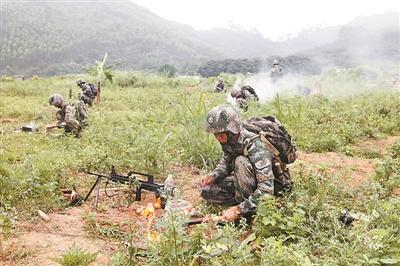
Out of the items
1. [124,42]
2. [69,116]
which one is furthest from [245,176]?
[124,42]

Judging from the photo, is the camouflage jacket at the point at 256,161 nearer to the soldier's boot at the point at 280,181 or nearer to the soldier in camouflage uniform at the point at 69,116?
the soldier's boot at the point at 280,181

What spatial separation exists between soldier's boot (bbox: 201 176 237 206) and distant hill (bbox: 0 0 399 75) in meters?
24.5

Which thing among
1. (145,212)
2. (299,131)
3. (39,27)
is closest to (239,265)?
(145,212)

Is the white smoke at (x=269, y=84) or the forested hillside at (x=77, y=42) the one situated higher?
the white smoke at (x=269, y=84)

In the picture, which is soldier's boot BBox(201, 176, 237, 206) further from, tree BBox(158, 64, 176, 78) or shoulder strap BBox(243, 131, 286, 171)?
tree BBox(158, 64, 176, 78)

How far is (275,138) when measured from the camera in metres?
4.18

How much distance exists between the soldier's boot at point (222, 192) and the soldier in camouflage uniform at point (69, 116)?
435 centimetres

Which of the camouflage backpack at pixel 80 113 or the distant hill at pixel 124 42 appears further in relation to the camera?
the distant hill at pixel 124 42

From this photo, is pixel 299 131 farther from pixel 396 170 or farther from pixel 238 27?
pixel 238 27

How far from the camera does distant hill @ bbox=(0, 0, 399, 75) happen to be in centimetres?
3492

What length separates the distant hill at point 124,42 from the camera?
1375 inches

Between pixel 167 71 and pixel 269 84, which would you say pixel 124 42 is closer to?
pixel 167 71

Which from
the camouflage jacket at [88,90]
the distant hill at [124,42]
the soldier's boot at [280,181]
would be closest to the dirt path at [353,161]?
the soldier's boot at [280,181]

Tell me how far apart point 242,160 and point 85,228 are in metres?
1.59
